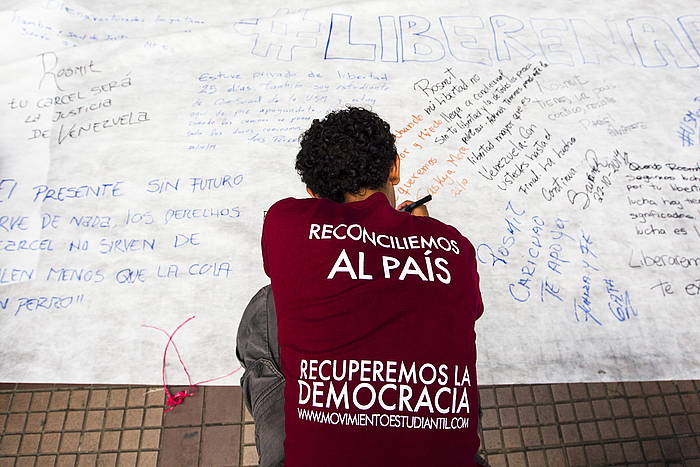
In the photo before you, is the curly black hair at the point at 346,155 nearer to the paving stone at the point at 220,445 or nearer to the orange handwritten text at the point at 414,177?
the orange handwritten text at the point at 414,177

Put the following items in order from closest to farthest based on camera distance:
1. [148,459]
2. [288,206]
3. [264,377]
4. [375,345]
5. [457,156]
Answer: [375,345]
[288,206]
[264,377]
[148,459]
[457,156]

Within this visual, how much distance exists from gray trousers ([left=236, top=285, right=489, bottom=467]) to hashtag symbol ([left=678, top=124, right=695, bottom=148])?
1.32 meters

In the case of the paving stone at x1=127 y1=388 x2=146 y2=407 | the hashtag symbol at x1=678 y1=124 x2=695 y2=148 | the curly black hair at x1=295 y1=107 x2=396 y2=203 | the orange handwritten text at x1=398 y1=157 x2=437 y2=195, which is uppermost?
the curly black hair at x1=295 y1=107 x2=396 y2=203

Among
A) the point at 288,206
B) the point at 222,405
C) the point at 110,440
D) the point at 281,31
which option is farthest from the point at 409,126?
the point at 110,440

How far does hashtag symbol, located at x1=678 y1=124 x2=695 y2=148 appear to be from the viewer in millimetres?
1501

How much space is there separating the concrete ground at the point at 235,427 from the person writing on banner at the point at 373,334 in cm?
72

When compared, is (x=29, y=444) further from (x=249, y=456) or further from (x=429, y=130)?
(x=429, y=130)

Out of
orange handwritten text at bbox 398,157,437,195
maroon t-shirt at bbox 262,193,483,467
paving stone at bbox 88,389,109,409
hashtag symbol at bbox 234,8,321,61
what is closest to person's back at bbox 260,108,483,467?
maroon t-shirt at bbox 262,193,483,467

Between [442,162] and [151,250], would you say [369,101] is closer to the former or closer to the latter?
[442,162]

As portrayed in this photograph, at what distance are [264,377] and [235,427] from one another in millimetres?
477

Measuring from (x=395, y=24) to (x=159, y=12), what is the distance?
0.93 metres

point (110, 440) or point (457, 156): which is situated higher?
point (457, 156)

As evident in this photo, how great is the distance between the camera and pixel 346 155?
2.84 ft

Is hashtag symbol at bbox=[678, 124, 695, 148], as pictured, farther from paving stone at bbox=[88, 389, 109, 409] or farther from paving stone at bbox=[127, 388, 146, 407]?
paving stone at bbox=[88, 389, 109, 409]
